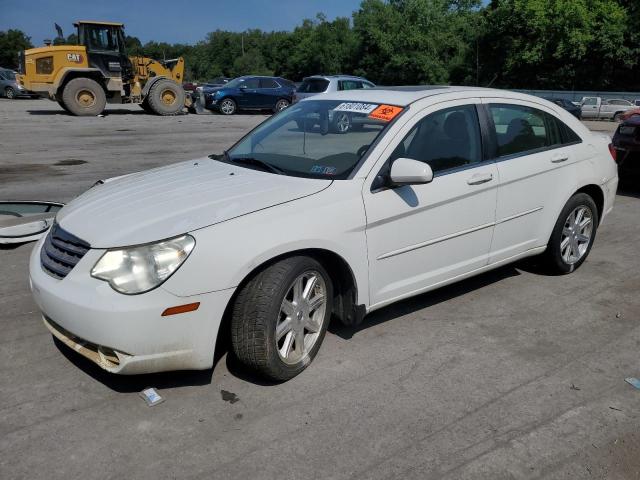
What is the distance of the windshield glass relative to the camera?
12.1 feet

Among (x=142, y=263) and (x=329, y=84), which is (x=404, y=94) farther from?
(x=329, y=84)

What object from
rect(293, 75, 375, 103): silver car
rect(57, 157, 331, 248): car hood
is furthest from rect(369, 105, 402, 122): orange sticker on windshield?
rect(293, 75, 375, 103): silver car

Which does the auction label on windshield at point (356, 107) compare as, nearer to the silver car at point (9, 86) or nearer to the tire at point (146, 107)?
Result: the tire at point (146, 107)

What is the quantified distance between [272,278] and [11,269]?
3064 mm

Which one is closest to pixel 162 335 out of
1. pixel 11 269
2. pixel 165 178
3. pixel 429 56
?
pixel 165 178

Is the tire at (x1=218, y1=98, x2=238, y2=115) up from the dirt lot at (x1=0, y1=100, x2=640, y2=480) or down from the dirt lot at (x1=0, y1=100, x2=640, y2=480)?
up

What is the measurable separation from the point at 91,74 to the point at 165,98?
2.82 m

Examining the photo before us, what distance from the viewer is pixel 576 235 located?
5023mm

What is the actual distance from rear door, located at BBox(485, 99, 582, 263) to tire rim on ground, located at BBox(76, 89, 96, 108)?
726 inches

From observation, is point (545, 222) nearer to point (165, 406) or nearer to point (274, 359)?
point (274, 359)

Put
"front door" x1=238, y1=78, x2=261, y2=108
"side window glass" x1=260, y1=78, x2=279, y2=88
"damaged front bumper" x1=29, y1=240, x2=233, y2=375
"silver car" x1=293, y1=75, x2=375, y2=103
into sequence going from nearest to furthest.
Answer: "damaged front bumper" x1=29, y1=240, x2=233, y2=375
"silver car" x1=293, y1=75, x2=375, y2=103
"front door" x1=238, y1=78, x2=261, y2=108
"side window glass" x1=260, y1=78, x2=279, y2=88

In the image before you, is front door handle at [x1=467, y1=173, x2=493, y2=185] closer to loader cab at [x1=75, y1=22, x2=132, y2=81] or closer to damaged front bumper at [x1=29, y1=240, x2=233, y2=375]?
damaged front bumper at [x1=29, y1=240, x2=233, y2=375]

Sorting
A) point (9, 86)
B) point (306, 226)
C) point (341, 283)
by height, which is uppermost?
point (9, 86)

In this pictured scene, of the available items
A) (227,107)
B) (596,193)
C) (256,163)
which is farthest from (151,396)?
(227,107)
